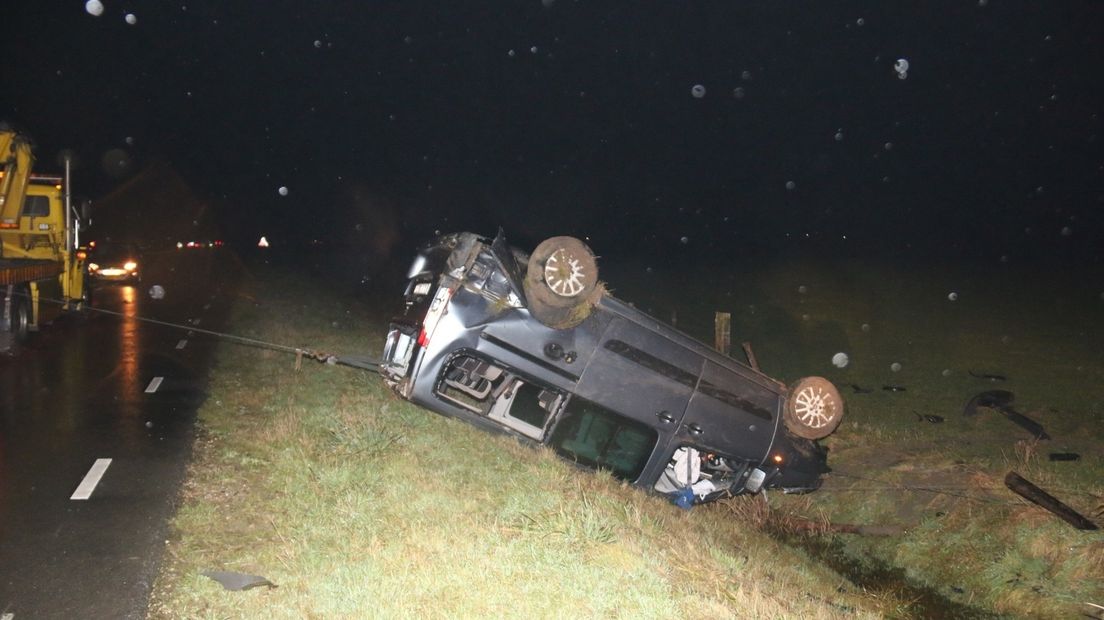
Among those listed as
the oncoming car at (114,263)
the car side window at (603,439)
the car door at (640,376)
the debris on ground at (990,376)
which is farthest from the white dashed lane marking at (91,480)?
the oncoming car at (114,263)

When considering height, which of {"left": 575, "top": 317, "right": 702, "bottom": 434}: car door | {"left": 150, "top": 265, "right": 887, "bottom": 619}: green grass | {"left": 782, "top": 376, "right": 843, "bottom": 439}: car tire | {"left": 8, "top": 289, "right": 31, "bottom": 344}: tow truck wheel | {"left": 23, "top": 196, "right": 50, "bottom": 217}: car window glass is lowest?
{"left": 8, "top": 289, "right": 31, "bottom": 344}: tow truck wheel

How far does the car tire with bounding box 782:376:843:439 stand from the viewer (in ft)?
28.1

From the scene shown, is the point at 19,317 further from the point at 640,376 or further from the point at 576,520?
the point at 576,520

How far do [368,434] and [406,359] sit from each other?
2.71 feet

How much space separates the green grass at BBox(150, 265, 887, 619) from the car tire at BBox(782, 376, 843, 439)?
1.28 meters

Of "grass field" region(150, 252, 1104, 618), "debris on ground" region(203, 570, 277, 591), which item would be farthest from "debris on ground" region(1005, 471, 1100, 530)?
"debris on ground" region(203, 570, 277, 591)

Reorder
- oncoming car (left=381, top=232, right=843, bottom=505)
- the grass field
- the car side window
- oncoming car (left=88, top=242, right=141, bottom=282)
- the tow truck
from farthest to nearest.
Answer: oncoming car (left=88, top=242, right=141, bottom=282)
the tow truck
the car side window
oncoming car (left=381, top=232, right=843, bottom=505)
the grass field

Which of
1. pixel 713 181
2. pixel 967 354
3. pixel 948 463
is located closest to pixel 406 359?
pixel 948 463

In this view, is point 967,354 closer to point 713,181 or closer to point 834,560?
point 834,560

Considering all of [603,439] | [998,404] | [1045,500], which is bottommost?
[603,439]

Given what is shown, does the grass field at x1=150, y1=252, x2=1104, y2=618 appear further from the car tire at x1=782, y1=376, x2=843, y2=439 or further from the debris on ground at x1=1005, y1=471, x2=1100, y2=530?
the car tire at x1=782, y1=376, x2=843, y2=439

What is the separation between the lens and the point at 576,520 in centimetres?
604

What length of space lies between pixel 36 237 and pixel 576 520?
49.8 ft

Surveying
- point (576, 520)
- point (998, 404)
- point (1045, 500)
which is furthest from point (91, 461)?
point (998, 404)
